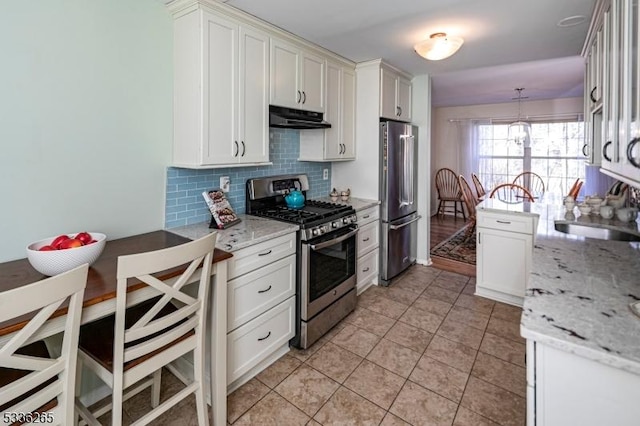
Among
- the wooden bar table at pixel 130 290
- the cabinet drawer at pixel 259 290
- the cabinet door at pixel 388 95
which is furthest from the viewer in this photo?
the cabinet door at pixel 388 95

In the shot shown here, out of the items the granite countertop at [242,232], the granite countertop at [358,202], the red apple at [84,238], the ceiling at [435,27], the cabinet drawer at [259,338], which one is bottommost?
the cabinet drawer at [259,338]

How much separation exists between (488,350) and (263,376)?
1581 mm

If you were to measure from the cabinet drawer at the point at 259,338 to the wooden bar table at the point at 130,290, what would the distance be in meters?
0.19

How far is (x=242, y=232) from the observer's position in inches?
84.7

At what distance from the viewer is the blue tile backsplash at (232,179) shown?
2.26 metres

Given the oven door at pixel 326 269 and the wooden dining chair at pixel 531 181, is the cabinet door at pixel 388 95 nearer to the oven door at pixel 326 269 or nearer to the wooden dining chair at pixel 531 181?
the oven door at pixel 326 269

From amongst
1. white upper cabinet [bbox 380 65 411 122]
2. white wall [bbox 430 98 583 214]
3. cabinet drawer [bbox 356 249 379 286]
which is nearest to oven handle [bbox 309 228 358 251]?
cabinet drawer [bbox 356 249 379 286]

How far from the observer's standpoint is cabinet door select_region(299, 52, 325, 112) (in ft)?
9.16

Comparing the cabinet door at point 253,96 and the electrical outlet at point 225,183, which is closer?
the cabinet door at point 253,96

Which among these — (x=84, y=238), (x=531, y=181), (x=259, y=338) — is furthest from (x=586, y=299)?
(x=531, y=181)

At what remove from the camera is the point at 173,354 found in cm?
148

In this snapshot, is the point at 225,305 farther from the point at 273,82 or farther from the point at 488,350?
the point at 488,350

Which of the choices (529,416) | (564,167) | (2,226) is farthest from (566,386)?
(564,167)

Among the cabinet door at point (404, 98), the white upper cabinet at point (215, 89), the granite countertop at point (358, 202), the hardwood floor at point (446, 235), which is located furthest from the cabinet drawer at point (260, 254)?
the hardwood floor at point (446, 235)
